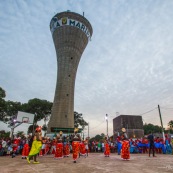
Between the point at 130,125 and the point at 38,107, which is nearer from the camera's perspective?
the point at 38,107

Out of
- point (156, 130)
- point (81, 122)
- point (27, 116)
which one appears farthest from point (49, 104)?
point (156, 130)

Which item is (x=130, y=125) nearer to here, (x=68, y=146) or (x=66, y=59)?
(x=66, y=59)

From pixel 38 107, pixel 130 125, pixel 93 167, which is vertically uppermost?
pixel 38 107

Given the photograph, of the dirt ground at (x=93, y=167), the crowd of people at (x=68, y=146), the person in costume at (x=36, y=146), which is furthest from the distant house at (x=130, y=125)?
the person in costume at (x=36, y=146)

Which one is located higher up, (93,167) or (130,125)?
(130,125)

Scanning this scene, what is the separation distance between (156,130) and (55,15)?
261 ft

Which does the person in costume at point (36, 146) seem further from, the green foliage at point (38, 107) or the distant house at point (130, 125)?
the distant house at point (130, 125)

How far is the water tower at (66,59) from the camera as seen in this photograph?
35.2 m

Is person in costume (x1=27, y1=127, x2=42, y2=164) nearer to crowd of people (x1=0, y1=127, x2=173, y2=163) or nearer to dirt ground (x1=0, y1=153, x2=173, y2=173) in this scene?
dirt ground (x1=0, y1=153, x2=173, y2=173)

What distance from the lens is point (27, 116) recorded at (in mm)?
35031

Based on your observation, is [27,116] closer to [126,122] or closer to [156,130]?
[126,122]

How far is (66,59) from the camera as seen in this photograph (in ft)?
120

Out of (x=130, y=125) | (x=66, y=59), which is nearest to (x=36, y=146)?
(x=66, y=59)

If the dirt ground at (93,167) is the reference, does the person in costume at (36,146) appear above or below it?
above
